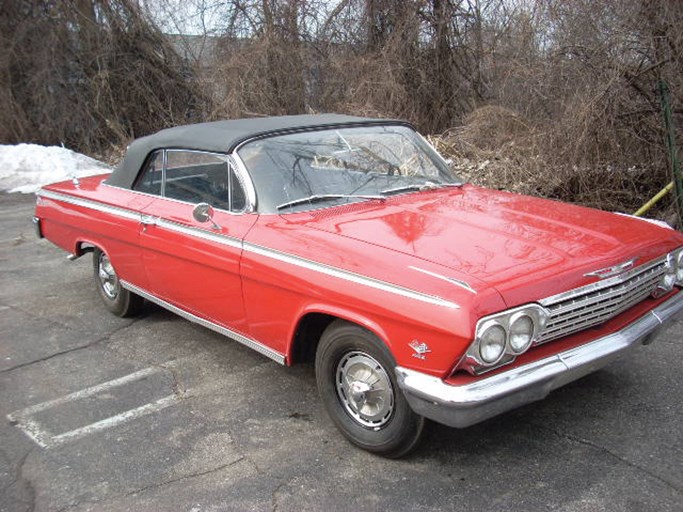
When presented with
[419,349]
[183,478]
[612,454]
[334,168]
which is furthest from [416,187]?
[183,478]

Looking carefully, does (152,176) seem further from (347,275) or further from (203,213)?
(347,275)

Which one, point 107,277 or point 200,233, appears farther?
point 107,277

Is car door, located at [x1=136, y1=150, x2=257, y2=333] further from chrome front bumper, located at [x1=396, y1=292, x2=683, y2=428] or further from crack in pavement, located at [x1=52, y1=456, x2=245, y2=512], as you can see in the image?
chrome front bumper, located at [x1=396, y1=292, x2=683, y2=428]

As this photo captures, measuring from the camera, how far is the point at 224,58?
535 inches

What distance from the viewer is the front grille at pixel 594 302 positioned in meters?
2.87

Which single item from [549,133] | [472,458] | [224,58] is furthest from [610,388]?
[224,58]

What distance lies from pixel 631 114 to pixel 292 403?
16.3 feet

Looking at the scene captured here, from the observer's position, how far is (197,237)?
13.1 ft

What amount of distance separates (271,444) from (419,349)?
3.59 feet

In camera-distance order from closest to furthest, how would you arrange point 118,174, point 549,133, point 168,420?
point 168,420 → point 118,174 → point 549,133

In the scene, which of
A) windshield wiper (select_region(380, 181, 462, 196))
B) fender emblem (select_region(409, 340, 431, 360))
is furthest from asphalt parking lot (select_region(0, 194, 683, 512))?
windshield wiper (select_region(380, 181, 462, 196))

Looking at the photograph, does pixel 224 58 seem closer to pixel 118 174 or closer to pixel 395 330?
pixel 118 174

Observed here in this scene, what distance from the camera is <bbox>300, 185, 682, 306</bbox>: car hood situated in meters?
2.86

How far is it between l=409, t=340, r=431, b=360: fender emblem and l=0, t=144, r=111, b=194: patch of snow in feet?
35.9
